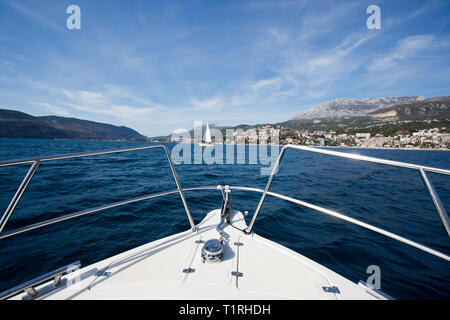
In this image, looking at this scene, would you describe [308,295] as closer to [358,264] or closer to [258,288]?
[258,288]

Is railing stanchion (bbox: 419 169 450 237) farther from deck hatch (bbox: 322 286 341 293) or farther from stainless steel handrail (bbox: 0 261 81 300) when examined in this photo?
stainless steel handrail (bbox: 0 261 81 300)

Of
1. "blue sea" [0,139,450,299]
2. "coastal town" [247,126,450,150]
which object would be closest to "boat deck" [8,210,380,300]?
"blue sea" [0,139,450,299]

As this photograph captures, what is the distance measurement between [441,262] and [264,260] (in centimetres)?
394

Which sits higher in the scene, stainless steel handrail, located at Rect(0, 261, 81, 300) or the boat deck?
stainless steel handrail, located at Rect(0, 261, 81, 300)

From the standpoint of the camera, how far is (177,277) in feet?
5.08

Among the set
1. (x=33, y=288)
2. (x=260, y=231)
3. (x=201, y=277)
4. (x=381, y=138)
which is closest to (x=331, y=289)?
(x=201, y=277)

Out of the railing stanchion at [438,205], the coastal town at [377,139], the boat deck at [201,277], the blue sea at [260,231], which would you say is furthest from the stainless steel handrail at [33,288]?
the coastal town at [377,139]

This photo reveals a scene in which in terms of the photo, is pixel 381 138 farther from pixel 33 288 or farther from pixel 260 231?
pixel 33 288

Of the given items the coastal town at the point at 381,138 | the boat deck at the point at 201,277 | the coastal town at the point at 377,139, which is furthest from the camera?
the coastal town at the point at 381,138

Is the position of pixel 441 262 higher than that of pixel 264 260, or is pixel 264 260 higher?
pixel 264 260

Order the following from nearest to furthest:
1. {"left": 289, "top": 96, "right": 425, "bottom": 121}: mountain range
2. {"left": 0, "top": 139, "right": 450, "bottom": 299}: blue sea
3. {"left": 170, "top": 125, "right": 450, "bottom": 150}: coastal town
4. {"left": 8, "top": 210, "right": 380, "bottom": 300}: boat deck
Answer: {"left": 8, "top": 210, "right": 380, "bottom": 300}: boat deck < {"left": 0, "top": 139, "right": 450, "bottom": 299}: blue sea < {"left": 170, "top": 125, "right": 450, "bottom": 150}: coastal town < {"left": 289, "top": 96, "right": 425, "bottom": 121}: mountain range

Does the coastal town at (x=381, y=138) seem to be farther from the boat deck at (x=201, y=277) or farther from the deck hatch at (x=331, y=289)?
the deck hatch at (x=331, y=289)

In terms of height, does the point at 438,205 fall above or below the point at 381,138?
below
